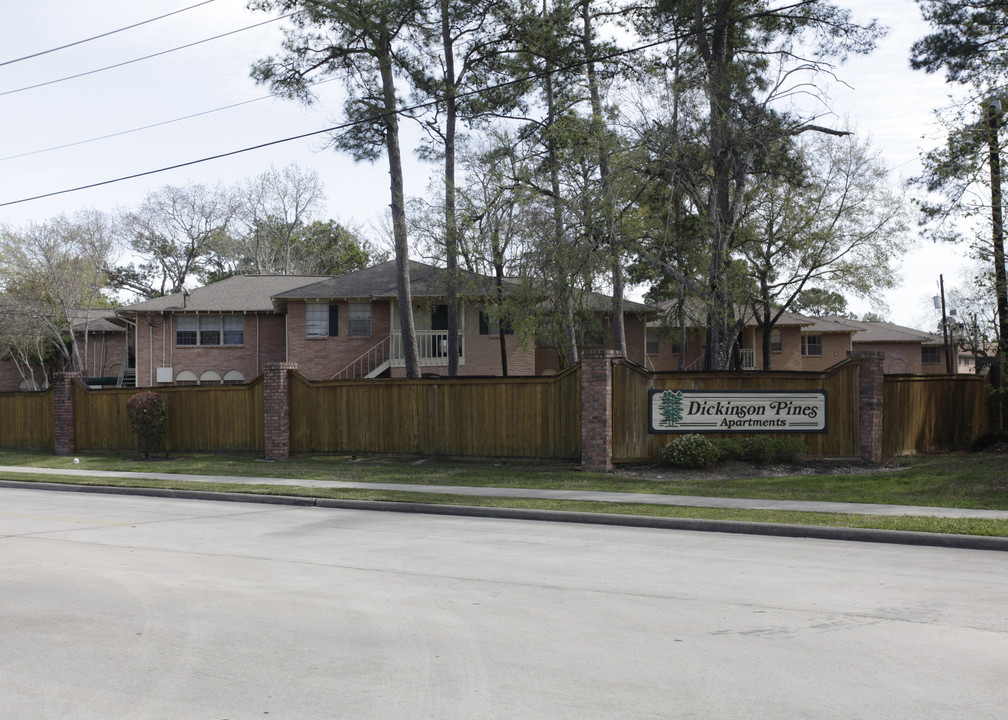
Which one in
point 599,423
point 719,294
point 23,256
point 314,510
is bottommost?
point 314,510

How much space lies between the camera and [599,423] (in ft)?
63.9

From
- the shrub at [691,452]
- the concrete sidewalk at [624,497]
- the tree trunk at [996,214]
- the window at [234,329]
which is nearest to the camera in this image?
the concrete sidewalk at [624,497]

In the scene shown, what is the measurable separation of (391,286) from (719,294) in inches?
616

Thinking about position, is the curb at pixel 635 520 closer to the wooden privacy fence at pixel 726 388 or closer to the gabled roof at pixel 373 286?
the wooden privacy fence at pixel 726 388

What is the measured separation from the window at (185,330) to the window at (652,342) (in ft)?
67.2

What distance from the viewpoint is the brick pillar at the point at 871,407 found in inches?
799

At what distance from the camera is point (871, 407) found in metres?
20.4

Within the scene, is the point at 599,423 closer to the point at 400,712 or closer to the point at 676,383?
the point at 676,383

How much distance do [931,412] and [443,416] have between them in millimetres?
12312

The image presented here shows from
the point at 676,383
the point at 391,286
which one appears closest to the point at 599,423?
the point at 676,383

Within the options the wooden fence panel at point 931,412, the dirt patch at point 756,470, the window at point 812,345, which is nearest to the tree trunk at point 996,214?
the wooden fence panel at point 931,412

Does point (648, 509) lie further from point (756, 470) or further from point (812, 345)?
point (812, 345)

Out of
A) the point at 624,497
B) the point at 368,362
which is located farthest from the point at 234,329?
the point at 624,497

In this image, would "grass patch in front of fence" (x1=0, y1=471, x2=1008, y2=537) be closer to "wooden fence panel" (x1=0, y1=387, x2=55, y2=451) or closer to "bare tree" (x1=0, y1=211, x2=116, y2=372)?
"wooden fence panel" (x1=0, y1=387, x2=55, y2=451)
